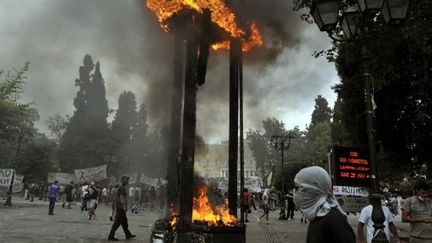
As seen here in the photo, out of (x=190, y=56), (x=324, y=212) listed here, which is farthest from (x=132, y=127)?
(x=324, y=212)

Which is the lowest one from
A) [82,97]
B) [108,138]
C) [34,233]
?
[34,233]

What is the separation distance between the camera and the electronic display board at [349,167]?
11.6 meters

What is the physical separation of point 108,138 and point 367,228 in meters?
47.1

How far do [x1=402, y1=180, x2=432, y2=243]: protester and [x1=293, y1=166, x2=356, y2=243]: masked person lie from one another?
452cm

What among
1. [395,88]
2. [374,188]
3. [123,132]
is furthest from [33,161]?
[374,188]

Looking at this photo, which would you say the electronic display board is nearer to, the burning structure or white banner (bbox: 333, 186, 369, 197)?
the burning structure

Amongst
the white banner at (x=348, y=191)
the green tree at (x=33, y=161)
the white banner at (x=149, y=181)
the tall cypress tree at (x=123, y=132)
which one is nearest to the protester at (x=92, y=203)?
the white banner at (x=348, y=191)

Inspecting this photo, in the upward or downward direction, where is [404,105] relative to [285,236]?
upward

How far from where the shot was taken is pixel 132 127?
56.2 m

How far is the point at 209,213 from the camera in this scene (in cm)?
1036

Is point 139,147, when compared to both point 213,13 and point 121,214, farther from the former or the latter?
point 213,13

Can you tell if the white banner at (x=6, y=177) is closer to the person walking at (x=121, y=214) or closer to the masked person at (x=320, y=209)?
the person walking at (x=121, y=214)

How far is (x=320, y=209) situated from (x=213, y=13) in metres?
8.47

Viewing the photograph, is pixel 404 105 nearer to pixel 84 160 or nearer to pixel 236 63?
pixel 236 63
